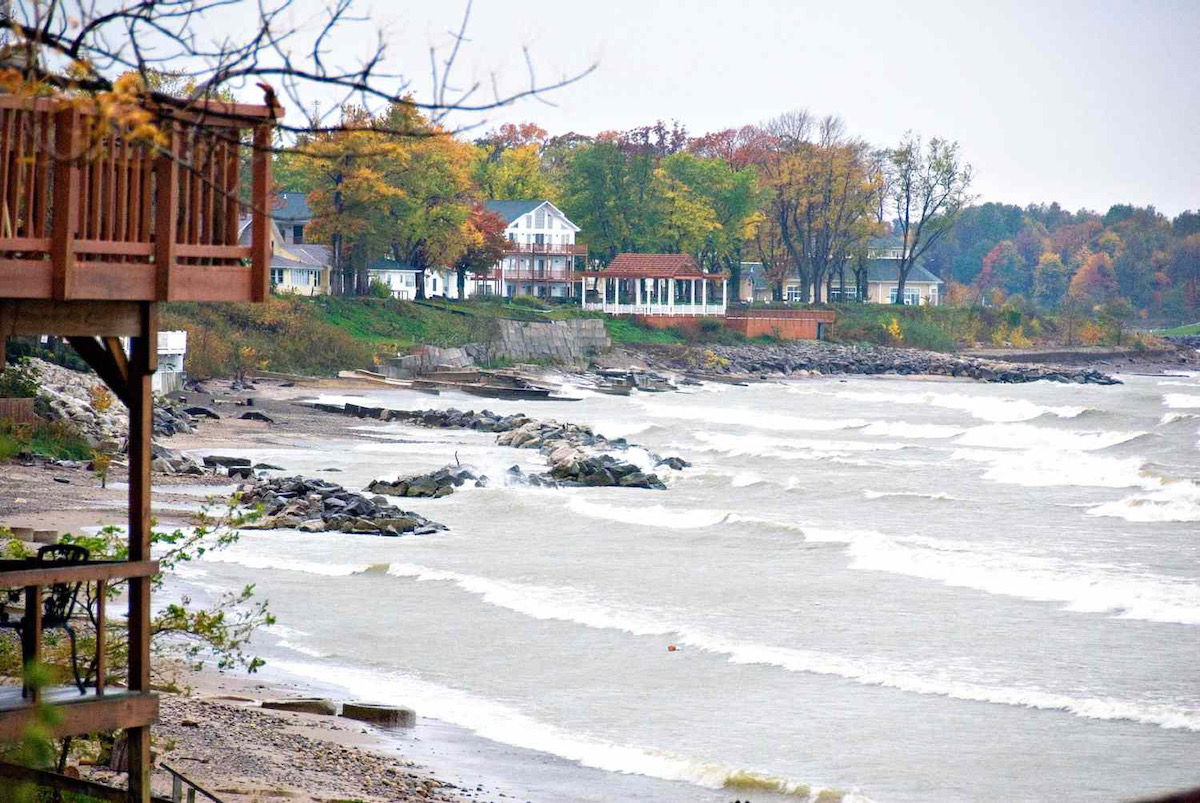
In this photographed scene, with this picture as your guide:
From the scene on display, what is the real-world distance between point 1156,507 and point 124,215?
29338mm

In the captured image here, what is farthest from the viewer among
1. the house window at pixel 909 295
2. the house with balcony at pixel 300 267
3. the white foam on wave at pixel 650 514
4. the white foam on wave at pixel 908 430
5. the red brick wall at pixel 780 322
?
the house window at pixel 909 295

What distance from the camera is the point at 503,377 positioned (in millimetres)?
67875

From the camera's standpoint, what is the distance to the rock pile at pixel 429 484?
104 ft

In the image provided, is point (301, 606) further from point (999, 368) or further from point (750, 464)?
point (999, 368)

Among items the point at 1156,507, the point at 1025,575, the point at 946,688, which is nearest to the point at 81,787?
the point at 946,688

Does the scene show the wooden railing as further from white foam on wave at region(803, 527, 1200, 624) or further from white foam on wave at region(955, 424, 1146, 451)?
white foam on wave at region(955, 424, 1146, 451)

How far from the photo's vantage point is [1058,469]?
4288 cm

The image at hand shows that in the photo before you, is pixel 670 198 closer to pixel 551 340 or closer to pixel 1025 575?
pixel 551 340

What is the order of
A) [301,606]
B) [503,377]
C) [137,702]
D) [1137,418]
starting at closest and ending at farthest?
[137,702]
[301,606]
[1137,418]
[503,377]

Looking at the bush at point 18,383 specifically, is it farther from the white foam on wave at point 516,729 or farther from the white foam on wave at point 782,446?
the white foam on wave at point 782,446

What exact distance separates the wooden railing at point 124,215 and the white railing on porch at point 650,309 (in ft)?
289

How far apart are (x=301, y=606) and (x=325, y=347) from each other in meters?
49.5

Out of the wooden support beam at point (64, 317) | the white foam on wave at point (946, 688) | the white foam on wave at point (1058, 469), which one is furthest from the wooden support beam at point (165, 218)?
the white foam on wave at point (1058, 469)

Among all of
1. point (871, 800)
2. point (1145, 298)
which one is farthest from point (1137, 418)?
point (1145, 298)
